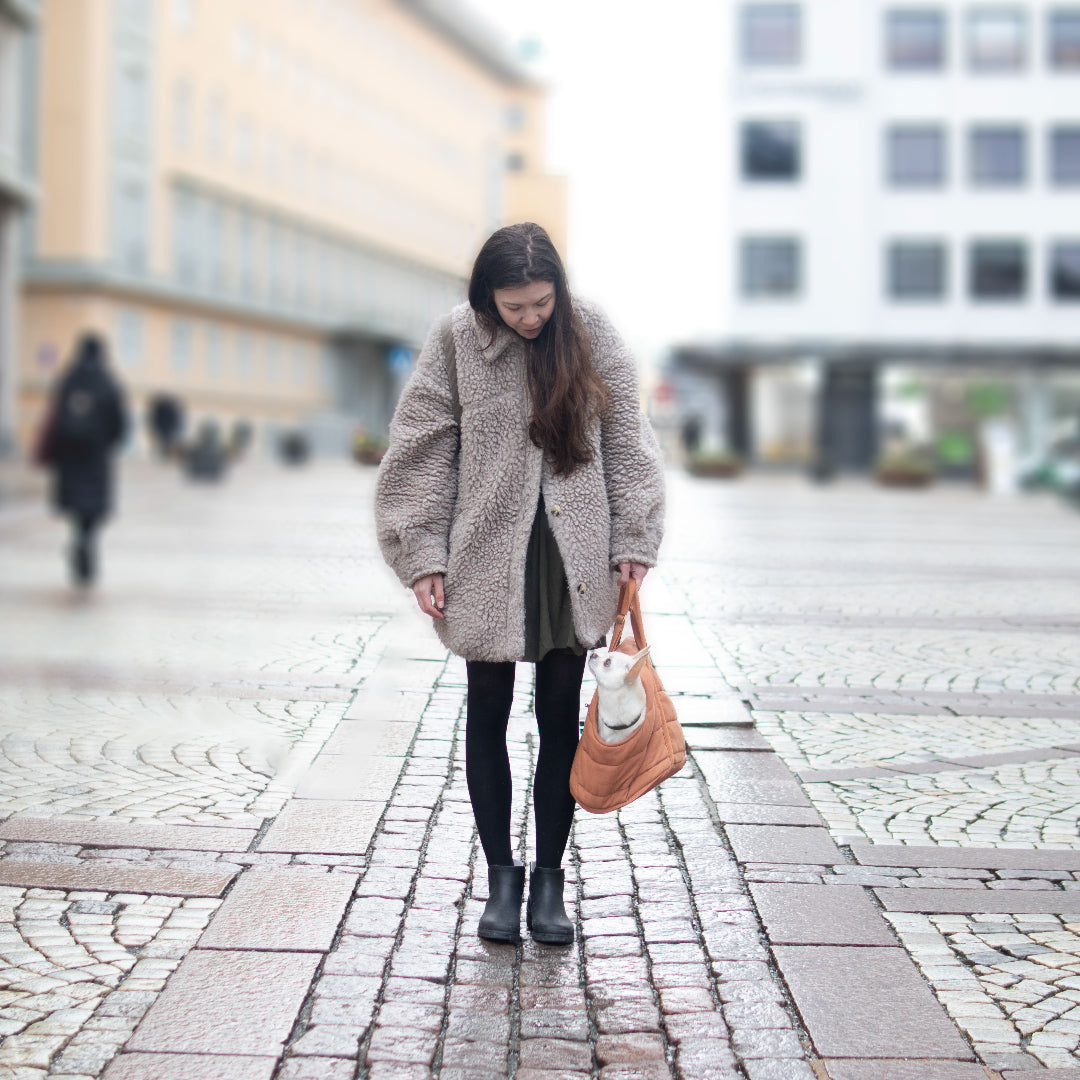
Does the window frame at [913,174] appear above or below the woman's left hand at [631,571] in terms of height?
above

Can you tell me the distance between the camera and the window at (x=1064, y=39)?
4234cm

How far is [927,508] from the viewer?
24.9 meters

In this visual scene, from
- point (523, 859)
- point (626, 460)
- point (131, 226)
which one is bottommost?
point (523, 859)

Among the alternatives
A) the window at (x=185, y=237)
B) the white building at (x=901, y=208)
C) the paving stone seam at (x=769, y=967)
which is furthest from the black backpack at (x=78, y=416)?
the window at (x=185, y=237)

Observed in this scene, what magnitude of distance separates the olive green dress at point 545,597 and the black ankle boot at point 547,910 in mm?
558

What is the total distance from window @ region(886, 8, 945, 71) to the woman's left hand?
42079 mm

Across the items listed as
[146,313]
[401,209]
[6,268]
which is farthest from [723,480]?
[401,209]

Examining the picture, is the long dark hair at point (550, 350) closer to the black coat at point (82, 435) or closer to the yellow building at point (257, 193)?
the black coat at point (82, 435)

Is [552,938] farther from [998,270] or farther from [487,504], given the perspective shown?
[998,270]

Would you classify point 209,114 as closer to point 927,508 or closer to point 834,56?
point 834,56

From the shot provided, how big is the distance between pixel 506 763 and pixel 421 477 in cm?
76

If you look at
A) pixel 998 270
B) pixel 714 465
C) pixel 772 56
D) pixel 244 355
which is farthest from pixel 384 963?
pixel 244 355

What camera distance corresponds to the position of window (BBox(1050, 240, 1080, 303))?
4188 cm

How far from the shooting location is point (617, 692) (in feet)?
11.7
